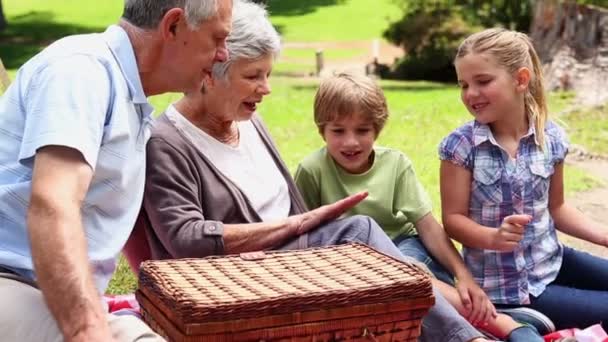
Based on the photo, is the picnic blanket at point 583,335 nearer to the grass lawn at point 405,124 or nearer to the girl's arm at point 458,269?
the girl's arm at point 458,269

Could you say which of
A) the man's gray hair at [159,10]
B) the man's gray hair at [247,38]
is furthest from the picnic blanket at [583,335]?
the man's gray hair at [159,10]

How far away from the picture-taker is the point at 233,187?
11.9 ft

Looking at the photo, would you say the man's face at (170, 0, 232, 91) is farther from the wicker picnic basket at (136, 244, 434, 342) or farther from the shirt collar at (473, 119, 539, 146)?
the shirt collar at (473, 119, 539, 146)

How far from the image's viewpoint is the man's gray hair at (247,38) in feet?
12.2

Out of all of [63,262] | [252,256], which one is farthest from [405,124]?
[63,262]

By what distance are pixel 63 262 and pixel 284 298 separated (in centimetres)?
68

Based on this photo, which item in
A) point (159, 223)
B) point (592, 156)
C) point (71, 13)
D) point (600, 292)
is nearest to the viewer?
point (159, 223)

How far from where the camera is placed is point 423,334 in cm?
368

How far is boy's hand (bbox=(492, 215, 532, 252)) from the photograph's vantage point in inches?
153

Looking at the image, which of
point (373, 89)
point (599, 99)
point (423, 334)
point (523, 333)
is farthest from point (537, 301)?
point (599, 99)

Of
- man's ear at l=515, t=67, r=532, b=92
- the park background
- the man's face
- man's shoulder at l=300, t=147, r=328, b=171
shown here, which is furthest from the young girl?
the park background

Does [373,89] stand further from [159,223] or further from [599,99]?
[599,99]

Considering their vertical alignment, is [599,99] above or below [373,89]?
below

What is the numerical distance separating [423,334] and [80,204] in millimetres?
1520
